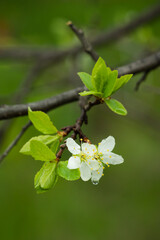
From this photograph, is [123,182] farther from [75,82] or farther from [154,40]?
[154,40]

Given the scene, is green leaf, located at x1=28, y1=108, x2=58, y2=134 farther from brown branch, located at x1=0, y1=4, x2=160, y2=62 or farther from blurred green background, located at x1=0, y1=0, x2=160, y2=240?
brown branch, located at x1=0, y1=4, x2=160, y2=62

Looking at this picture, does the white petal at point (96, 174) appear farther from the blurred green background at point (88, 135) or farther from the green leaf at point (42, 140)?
the blurred green background at point (88, 135)

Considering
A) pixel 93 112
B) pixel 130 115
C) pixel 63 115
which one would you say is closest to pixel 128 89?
pixel 130 115

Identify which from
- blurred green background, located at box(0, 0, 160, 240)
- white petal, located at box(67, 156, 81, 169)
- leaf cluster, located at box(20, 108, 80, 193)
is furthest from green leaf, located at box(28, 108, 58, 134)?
blurred green background, located at box(0, 0, 160, 240)

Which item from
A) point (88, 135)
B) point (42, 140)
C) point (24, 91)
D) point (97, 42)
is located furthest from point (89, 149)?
point (88, 135)

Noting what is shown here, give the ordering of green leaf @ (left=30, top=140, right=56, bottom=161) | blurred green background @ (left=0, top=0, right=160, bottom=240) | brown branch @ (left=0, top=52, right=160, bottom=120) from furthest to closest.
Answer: blurred green background @ (left=0, top=0, right=160, bottom=240)
brown branch @ (left=0, top=52, right=160, bottom=120)
green leaf @ (left=30, top=140, right=56, bottom=161)

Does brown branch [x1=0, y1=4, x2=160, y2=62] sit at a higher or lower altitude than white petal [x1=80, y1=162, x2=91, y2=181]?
higher
